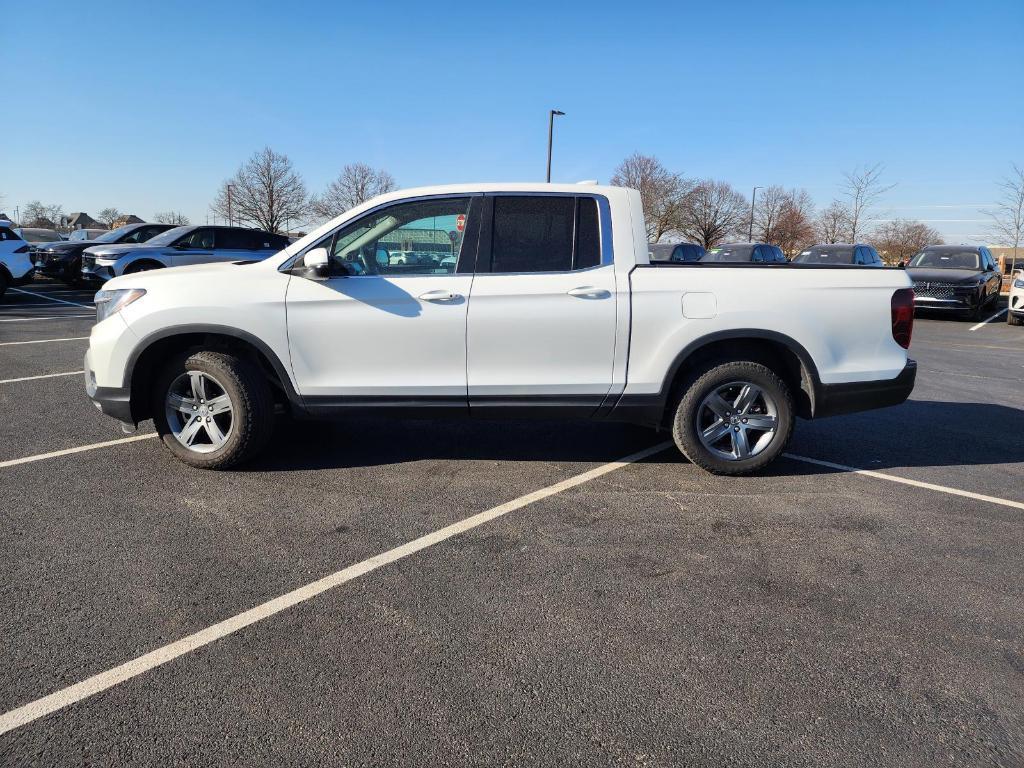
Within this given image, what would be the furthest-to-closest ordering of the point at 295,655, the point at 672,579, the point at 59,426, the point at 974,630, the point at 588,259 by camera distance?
the point at 59,426 < the point at 588,259 < the point at 672,579 < the point at 974,630 < the point at 295,655

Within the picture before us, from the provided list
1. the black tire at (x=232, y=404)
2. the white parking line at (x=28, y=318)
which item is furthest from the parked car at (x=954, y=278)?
the white parking line at (x=28, y=318)

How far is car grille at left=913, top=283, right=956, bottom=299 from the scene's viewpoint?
16.4 metres

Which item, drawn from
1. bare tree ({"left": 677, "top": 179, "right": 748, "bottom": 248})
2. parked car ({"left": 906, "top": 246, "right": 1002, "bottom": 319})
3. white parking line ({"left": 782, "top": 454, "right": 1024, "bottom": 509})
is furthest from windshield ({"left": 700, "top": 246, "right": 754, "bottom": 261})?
bare tree ({"left": 677, "top": 179, "right": 748, "bottom": 248})

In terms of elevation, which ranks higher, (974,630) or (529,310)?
(529,310)

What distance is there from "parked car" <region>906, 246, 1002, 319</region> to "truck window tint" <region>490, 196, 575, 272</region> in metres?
13.6

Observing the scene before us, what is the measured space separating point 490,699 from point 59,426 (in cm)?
481

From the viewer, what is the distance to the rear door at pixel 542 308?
4348 millimetres

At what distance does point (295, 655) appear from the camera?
2.60 metres

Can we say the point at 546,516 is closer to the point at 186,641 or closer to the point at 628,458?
the point at 628,458

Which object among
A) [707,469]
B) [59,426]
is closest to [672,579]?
[707,469]

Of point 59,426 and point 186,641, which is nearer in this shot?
point 186,641

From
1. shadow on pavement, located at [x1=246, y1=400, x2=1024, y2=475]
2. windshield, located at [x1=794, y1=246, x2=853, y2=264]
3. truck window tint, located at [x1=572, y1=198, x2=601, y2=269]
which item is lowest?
shadow on pavement, located at [x1=246, y1=400, x2=1024, y2=475]

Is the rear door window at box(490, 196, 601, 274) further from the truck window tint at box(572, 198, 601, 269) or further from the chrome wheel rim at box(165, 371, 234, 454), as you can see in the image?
the chrome wheel rim at box(165, 371, 234, 454)

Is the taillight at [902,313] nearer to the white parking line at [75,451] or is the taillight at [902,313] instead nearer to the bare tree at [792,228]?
the white parking line at [75,451]
